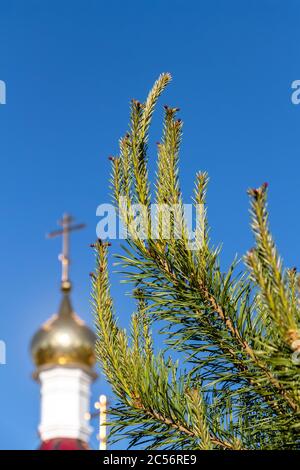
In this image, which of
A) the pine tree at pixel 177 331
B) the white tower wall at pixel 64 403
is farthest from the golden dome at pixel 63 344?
the pine tree at pixel 177 331

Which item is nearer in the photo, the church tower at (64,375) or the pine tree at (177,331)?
the pine tree at (177,331)

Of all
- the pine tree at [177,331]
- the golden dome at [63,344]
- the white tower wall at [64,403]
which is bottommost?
the pine tree at [177,331]

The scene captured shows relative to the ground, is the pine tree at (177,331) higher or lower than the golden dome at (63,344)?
lower

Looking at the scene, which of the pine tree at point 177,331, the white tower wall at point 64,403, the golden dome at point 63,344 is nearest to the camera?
the pine tree at point 177,331

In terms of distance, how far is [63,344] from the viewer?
1912 inches

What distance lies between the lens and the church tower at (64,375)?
48.2 m

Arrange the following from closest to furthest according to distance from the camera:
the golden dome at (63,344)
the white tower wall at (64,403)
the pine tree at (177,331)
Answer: the pine tree at (177,331)
the golden dome at (63,344)
the white tower wall at (64,403)

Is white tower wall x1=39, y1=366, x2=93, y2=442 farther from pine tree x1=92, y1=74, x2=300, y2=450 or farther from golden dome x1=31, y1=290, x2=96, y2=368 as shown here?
pine tree x1=92, y1=74, x2=300, y2=450

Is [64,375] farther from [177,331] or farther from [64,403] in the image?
[177,331]

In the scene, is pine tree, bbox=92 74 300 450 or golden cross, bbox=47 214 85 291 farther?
golden cross, bbox=47 214 85 291

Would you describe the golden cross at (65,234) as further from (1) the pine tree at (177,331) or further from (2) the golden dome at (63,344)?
(1) the pine tree at (177,331)

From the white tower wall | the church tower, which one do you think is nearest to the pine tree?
the church tower

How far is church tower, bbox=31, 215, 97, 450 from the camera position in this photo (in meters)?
48.2
